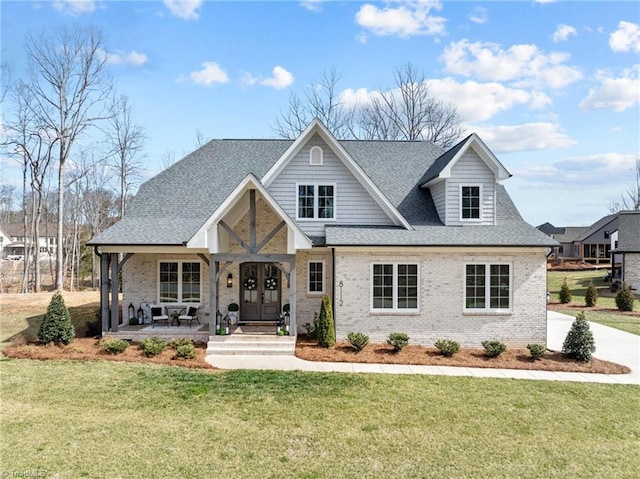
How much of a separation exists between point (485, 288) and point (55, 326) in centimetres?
1463

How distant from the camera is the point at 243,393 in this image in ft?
33.4

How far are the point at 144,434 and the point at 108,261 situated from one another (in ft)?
31.3

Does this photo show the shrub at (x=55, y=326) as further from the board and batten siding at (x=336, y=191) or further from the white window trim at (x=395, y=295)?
the white window trim at (x=395, y=295)

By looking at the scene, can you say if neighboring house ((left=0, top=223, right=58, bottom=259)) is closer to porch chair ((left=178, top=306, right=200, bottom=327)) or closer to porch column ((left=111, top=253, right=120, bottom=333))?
porch column ((left=111, top=253, right=120, bottom=333))

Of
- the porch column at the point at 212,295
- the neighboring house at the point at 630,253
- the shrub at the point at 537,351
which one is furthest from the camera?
the neighboring house at the point at 630,253

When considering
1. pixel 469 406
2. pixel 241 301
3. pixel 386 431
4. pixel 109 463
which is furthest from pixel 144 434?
pixel 241 301

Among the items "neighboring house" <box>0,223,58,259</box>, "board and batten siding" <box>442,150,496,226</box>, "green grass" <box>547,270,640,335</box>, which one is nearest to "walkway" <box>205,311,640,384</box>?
"board and batten siding" <box>442,150,496,226</box>

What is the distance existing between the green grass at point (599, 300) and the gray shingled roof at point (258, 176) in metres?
9.24

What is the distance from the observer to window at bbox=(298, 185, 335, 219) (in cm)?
1655

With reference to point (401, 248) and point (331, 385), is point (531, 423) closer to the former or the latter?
point (331, 385)

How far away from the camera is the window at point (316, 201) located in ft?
54.3

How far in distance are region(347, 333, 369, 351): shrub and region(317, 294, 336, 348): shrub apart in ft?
2.07

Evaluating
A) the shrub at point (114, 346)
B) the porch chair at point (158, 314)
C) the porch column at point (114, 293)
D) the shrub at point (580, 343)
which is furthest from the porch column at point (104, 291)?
the shrub at point (580, 343)

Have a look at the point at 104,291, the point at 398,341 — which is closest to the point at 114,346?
the point at 104,291
